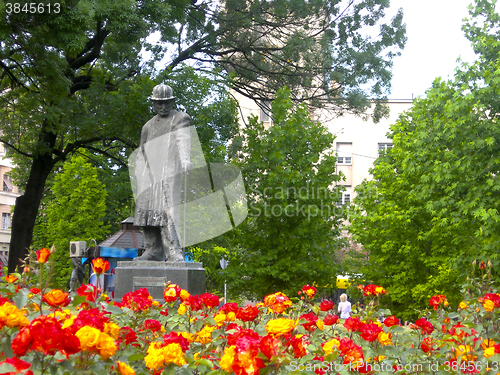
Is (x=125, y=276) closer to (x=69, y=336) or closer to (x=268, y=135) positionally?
(x=69, y=336)

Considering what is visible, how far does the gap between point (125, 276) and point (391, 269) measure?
14.4 metres

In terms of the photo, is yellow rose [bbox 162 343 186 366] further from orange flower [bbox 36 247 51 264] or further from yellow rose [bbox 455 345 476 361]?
yellow rose [bbox 455 345 476 361]

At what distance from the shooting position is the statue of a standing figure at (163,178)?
278 inches

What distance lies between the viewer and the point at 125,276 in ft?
22.1

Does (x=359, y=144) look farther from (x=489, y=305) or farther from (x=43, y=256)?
(x=43, y=256)

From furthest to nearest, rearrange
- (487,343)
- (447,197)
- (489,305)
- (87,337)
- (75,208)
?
(75,208) < (447,197) < (489,305) < (487,343) < (87,337)

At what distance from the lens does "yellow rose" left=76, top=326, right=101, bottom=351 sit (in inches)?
70.3

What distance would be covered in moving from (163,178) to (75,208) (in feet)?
71.8

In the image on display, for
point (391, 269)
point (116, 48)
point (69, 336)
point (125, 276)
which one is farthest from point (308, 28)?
point (69, 336)

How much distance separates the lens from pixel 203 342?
8.74ft

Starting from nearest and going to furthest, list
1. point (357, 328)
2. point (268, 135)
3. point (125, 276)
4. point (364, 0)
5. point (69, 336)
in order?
point (69, 336) < point (357, 328) < point (125, 276) < point (364, 0) < point (268, 135)

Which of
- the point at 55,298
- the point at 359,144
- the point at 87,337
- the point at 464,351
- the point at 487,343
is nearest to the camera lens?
the point at 87,337

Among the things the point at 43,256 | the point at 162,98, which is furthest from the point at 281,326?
the point at 162,98

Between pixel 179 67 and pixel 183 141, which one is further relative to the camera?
pixel 179 67
